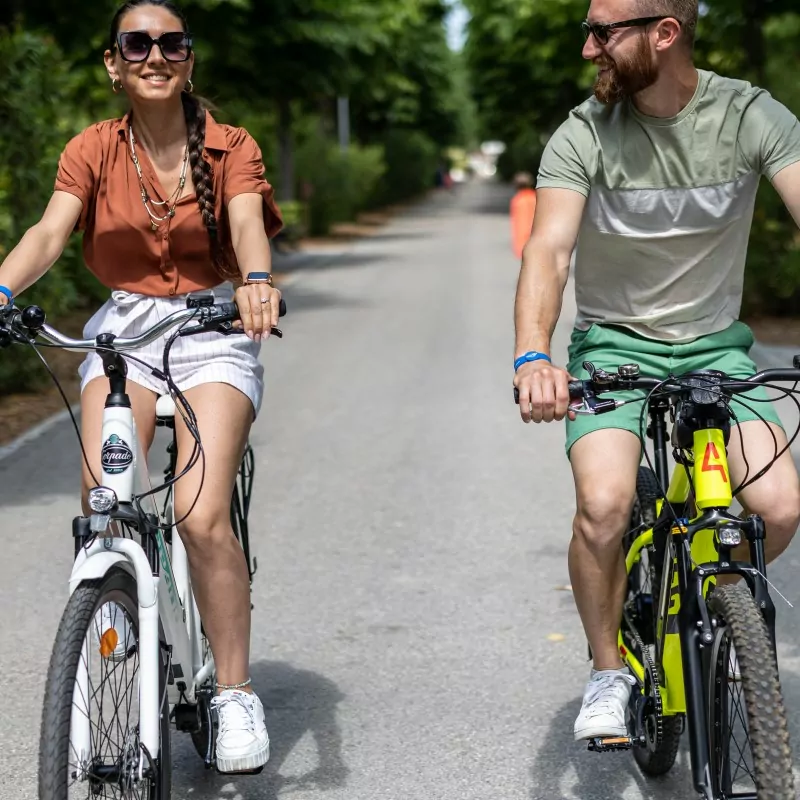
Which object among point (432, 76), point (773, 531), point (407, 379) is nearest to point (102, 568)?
point (773, 531)

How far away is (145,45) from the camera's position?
11.5 feet

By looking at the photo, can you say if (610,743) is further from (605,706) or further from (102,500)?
(102,500)

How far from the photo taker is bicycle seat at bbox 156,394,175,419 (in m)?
3.46

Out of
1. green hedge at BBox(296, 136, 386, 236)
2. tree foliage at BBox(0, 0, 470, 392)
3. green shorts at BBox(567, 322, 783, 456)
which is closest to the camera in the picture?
green shorts at BBox(567, 322, 783, 456)

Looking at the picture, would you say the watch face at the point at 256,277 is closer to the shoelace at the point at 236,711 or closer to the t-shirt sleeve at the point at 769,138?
the shoelace at the point at 236,711

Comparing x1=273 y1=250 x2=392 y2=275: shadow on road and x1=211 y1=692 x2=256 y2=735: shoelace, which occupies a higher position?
x1=211 y1=692 x2=256 y2=735: shoelace

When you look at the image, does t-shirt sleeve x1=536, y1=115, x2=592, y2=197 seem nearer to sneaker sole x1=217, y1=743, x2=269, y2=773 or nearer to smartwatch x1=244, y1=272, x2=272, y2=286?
smartwatch x1=244, y1=272, x2=272, y2=286

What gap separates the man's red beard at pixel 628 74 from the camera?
10.9ft

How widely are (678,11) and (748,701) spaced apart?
5.32 ft

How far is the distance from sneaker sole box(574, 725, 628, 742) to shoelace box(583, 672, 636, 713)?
5 centimetres

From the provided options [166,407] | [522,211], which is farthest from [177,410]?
[522,211]

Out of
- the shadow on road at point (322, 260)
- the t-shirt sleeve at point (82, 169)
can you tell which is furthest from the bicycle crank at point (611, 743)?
the shadow on road at point (322, 260)

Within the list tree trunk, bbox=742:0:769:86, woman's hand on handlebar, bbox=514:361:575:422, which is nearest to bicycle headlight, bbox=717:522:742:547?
woman's hand on handlebar, bbox=514:361:575:422

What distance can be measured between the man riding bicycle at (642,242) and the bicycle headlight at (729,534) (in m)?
0.33
